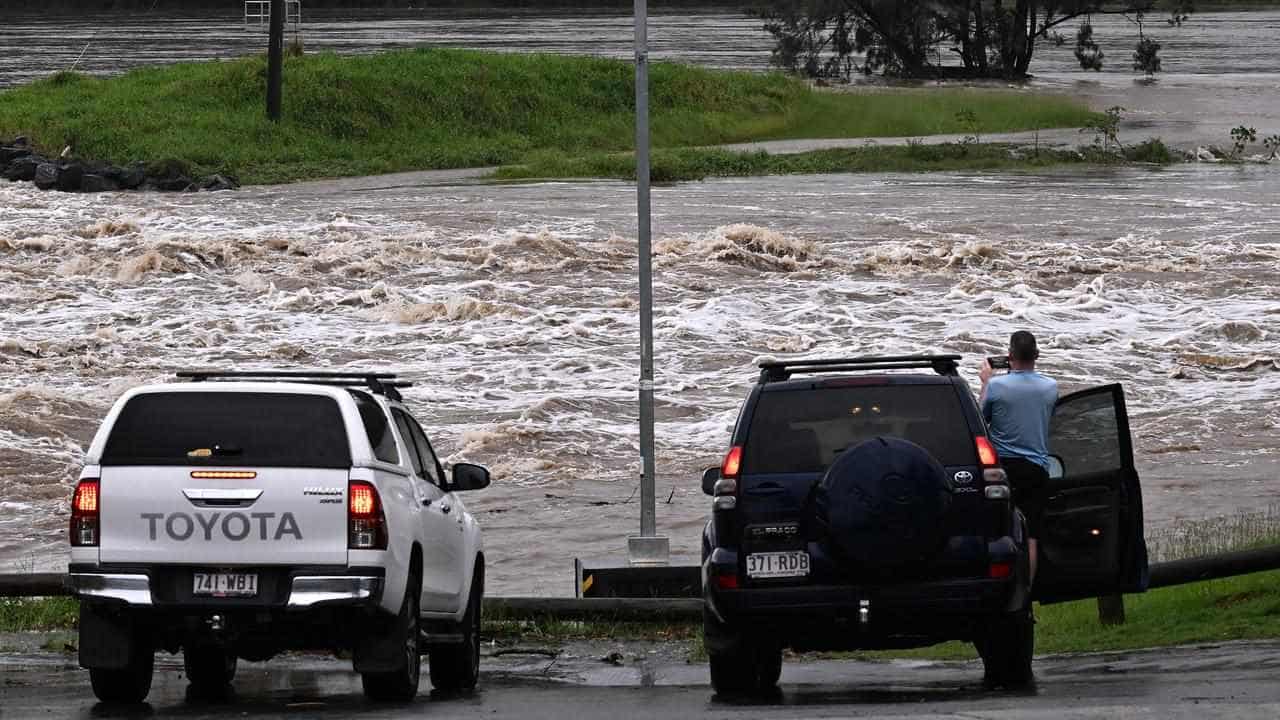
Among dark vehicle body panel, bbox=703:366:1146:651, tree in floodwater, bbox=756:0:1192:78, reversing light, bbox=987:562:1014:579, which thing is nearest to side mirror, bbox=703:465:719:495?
dark vehicle body panel, bbox=703:366:1146:651

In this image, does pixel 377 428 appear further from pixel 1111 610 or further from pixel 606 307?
pixel 606 307

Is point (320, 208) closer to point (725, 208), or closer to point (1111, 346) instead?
point (725, 208)

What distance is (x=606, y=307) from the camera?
34156 mm

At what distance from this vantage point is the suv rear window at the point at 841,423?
9188 millimetres

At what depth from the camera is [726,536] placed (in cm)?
920

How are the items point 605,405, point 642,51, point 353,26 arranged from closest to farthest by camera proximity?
point 642,51 < point 605,405 < point 353,26

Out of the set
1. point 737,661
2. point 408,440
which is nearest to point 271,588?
point 408,440

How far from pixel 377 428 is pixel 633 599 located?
12.2ft

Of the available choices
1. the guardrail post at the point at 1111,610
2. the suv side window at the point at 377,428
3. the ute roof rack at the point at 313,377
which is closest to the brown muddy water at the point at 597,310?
the guardrail post at the point at 1111,610

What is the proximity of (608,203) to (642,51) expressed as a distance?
101 ft

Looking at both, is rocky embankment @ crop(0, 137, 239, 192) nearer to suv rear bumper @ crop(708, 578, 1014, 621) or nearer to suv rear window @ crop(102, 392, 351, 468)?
suv rear window @ crop(102, 392, 351, 468)

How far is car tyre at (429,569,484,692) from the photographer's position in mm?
10328

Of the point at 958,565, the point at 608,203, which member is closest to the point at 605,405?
the point at 958,565

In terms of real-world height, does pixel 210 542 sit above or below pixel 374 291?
above
